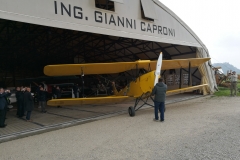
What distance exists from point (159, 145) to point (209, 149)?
109 centimetres

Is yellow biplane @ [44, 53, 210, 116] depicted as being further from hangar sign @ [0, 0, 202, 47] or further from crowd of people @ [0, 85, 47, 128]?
hangar sign @ [0, 0, 202, 47]

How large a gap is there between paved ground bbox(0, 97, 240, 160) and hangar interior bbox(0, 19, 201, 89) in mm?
10054

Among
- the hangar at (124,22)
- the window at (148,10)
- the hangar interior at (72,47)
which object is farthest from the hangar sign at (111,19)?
the hangar interior at (72,47)

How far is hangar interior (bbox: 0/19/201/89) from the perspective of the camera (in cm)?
1570

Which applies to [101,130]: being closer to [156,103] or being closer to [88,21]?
[156,103]

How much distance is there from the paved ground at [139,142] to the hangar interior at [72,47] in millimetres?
10054

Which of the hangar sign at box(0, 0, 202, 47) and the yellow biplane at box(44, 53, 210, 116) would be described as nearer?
the hangar sign at box(0, 0, 202, 47)

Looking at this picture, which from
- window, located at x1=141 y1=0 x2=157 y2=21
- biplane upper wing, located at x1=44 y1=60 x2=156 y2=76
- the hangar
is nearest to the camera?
the hangar

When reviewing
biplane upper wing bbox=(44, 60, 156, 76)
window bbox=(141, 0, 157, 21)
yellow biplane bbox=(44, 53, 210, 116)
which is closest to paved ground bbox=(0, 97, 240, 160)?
yellow biplane bbox=(44, 53, 210, 116)

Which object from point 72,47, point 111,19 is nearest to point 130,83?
point 111,19

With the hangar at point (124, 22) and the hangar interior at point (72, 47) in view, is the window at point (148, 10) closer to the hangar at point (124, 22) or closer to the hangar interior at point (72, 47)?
the hangar at point (124, 22)

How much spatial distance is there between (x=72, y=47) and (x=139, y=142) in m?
16.7

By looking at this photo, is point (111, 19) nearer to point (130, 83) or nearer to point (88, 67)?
point (88, 67)

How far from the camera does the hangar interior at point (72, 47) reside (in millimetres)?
15699
